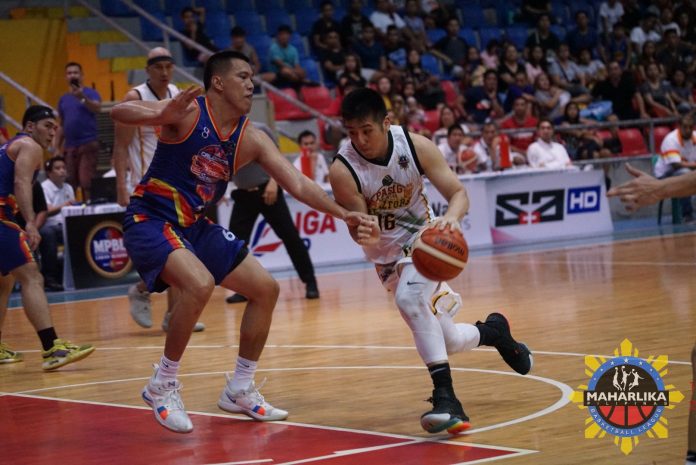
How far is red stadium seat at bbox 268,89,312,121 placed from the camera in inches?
717

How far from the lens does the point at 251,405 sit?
5727mm

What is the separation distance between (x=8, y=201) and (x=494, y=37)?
1538 centimetres

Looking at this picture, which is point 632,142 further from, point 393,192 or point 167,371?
point 167,371

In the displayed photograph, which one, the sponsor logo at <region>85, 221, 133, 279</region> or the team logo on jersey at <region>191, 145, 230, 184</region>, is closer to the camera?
the team logo on jersey at <region>191, 145, 230, 184</region>

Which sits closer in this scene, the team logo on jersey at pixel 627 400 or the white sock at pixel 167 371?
the team logo on jersey at pixel 627 400

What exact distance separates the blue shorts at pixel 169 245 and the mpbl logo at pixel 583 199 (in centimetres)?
1163

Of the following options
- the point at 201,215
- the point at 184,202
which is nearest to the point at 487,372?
the point at 201,215

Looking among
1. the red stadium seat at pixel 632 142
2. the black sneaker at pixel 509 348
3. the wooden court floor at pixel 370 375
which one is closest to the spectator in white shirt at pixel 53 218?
the wooden court floor at pixel 370 375

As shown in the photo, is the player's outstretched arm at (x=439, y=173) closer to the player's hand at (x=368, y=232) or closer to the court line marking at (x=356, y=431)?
the player's hand at (x=368, y=232)

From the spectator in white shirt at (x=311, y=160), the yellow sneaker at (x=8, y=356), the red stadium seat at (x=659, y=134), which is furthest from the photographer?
the red stadium seat at (x=659, y=134)

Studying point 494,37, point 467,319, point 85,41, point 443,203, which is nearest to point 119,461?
point 467,319

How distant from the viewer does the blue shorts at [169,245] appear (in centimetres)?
557

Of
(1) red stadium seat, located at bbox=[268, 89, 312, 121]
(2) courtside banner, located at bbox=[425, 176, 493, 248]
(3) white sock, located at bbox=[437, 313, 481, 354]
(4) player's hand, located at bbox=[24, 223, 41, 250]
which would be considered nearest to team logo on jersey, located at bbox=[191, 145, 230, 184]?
(3) white sock, located at bbox=[437, 313, 481, 354]

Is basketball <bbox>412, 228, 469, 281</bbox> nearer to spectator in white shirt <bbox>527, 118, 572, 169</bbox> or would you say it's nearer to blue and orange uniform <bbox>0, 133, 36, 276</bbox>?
blue and orange uniform <bbox>0, 133, 36, 276</bbox>
